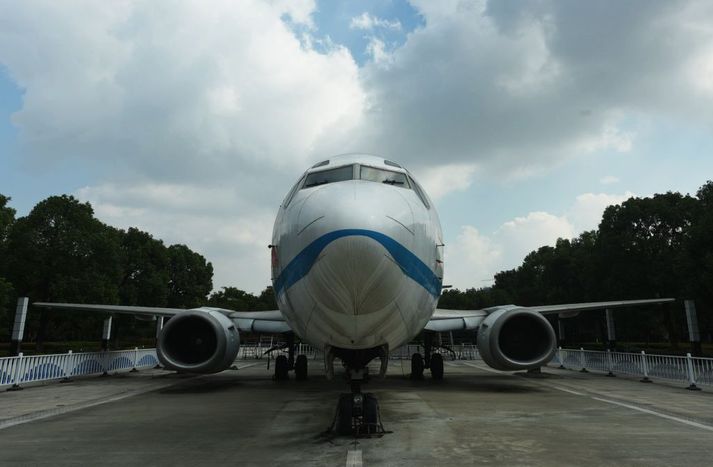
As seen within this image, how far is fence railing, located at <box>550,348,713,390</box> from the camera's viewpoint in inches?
481

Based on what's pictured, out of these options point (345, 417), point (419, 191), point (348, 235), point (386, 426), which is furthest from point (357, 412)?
point (419, 191)

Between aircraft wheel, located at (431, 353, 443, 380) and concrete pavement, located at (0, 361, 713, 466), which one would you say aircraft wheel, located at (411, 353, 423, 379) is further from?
concrete pavement, located at (0, 361, 713, 466)

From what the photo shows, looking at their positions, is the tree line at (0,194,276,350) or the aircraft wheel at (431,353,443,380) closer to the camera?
the aircraft wheel at (431,353,443,380)

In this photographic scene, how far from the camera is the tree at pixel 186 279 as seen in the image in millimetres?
44781

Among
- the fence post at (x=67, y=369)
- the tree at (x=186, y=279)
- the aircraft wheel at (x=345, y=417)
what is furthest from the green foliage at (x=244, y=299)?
the aircraft wheel at (x=345, y=417)

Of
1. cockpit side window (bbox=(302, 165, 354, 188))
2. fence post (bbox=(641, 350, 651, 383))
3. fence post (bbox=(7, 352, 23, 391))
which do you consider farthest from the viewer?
fence post (bbox=(641, 350, 651, 383))

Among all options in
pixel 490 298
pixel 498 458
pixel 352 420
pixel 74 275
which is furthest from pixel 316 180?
pixel 490 298

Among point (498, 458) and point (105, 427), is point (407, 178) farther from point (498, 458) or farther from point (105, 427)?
point (105, 427)

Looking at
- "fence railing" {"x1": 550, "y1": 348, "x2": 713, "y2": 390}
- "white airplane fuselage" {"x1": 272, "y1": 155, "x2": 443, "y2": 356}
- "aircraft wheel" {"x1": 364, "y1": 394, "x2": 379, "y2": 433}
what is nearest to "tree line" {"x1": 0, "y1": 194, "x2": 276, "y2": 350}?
"aircraft wheel" {"x1": 364, "y1": 394, "x2": 379, "y2": 433}

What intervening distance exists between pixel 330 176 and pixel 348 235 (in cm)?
200

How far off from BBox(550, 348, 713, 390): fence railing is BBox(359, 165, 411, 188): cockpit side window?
1052 cm

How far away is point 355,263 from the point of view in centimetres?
405

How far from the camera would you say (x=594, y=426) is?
21.9 feet

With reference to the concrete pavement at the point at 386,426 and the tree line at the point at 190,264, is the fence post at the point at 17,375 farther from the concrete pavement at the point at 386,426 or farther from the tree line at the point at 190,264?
the tree line at the point at 190,264
